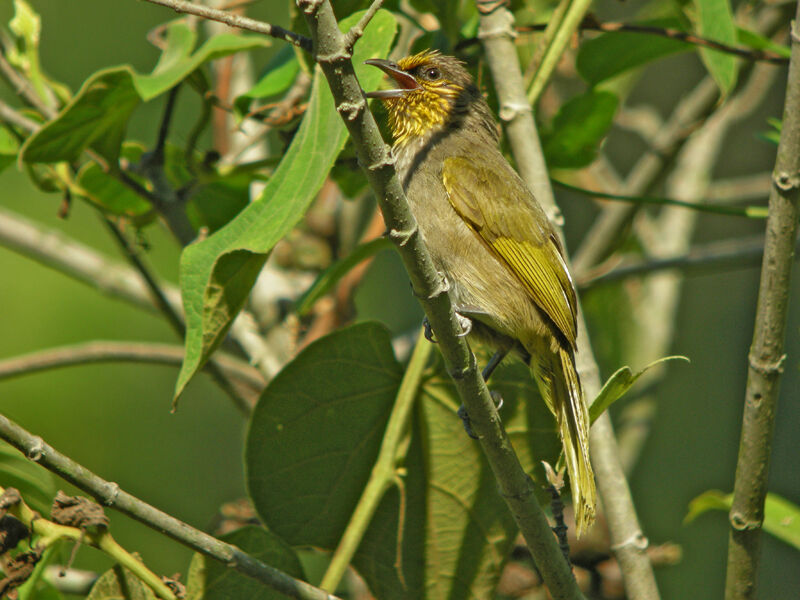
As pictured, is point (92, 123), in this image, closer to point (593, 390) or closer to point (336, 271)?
point (336, 271)

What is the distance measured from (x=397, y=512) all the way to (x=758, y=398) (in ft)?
3.25

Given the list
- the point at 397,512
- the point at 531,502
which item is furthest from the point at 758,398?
the point at 397,512

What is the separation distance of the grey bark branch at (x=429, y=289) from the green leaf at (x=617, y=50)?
4.55 ft

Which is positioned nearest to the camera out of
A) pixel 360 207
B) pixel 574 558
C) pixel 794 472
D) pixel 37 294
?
pixel 574 558

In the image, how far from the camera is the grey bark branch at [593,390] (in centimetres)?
225

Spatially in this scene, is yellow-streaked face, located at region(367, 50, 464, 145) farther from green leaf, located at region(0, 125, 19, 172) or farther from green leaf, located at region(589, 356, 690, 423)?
green leaf, located at region(589, 356, 690, 423)

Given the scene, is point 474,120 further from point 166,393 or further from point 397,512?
point 166,393

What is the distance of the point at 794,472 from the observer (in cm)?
668

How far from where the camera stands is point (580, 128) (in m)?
2.96

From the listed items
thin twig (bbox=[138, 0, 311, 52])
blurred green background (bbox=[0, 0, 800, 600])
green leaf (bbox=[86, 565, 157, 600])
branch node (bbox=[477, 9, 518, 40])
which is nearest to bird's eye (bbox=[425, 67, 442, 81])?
branch node (bbox=[477, 9, 518, 40])

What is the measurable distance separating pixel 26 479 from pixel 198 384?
16.5 ft

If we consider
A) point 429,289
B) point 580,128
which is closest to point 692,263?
point 580,128

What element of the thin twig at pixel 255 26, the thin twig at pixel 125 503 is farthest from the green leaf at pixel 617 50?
the thin twig at pixel 125 503

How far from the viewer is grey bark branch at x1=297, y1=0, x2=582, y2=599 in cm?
138
